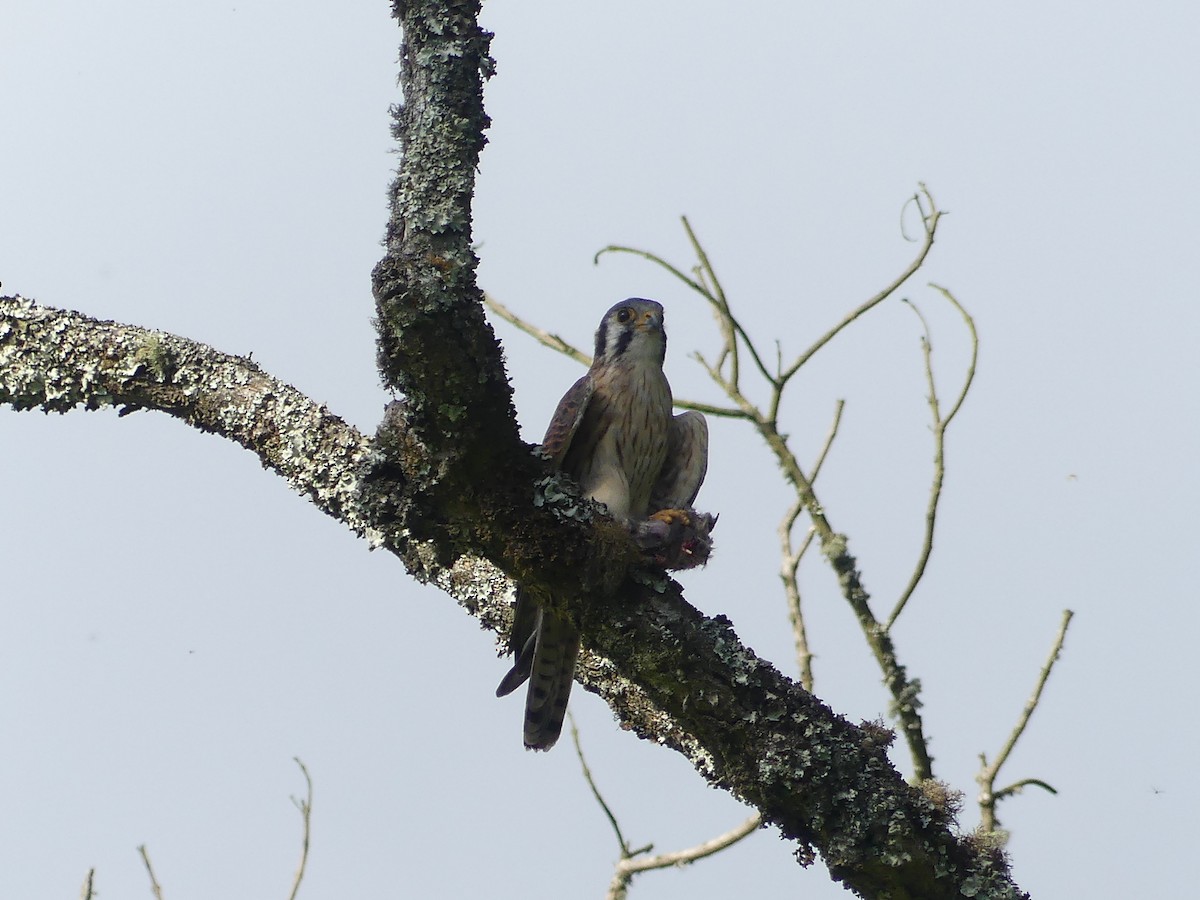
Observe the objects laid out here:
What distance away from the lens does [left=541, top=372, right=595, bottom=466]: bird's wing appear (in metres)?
3.60

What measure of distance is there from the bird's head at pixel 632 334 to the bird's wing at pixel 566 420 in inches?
14.3

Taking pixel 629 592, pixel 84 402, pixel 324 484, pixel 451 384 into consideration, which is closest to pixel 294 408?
pixel 324 484

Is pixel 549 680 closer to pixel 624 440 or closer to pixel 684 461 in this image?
pixel 624 440

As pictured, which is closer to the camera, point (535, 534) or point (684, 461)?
point (535, 534)

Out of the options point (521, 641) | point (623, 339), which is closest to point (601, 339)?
point (623, 339)

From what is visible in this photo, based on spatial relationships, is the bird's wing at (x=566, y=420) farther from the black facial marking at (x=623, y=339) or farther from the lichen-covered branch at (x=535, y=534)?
the lichen-covered branch at (x=535, y=534)

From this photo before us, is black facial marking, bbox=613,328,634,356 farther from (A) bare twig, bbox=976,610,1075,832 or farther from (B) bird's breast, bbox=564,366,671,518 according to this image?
(A) bare twig, bbox=976,610,1075,832

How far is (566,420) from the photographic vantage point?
11.9 ft

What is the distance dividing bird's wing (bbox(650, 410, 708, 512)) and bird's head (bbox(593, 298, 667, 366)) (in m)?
0.26

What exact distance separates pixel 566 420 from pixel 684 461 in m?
0.53

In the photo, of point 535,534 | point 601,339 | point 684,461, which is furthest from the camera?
point 601,339

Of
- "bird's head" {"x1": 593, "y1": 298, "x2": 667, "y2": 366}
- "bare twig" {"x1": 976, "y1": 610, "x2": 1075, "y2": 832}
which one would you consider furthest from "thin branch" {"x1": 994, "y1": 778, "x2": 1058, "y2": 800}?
"bird's head" {"x1": 593, "y1": 298, "x2": 667, "y2": 366}

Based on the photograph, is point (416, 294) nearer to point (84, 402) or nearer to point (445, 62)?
point (445, 62)

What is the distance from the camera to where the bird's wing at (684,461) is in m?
3.92
